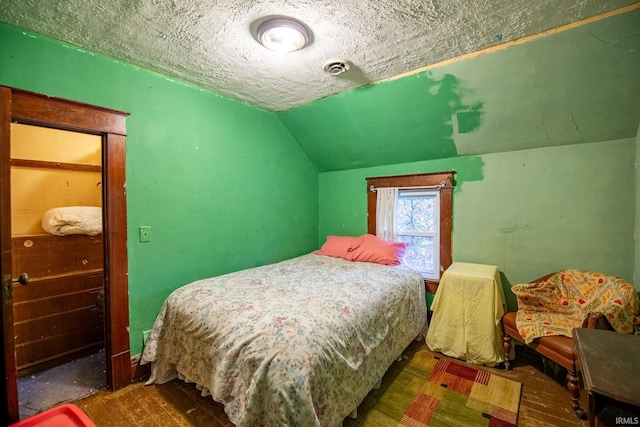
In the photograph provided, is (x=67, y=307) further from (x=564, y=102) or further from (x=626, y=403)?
(x=564, y=102)

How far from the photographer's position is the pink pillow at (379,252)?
284cm

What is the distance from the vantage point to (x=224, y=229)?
2600 millimetres

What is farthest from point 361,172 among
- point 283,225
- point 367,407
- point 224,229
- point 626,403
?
point 626,403

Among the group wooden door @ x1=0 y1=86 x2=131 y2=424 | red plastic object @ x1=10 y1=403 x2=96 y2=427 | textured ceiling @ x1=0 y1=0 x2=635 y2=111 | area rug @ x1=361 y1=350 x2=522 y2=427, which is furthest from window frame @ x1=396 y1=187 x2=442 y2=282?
red plastic object @ x1=10 y1=403 x2=96 y2=427

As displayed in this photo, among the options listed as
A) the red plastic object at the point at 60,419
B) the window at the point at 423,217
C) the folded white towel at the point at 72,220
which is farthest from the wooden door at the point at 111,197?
the window at the point at 423,217

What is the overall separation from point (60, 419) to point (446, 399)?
2.11 meters

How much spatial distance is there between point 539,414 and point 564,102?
218 centimetres

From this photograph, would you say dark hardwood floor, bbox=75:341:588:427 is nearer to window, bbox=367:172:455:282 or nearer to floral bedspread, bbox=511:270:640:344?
floral bedspread, bbox=511:270:640:344

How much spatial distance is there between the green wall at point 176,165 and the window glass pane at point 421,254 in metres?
1.53

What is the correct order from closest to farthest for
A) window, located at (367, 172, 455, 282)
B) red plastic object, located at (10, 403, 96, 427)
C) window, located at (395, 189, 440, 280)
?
red plastic object, located at (10, 403, 96, 427), window, located at (367, 172, 455, 282), window, located at (395, 189, 440, 280)

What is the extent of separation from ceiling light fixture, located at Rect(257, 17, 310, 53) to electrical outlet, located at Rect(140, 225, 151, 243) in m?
1.60

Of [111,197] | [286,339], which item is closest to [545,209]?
[286,339]

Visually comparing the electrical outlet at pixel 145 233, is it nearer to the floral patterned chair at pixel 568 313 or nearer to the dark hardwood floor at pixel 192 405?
the dark hardwood floor at pixel 192 405

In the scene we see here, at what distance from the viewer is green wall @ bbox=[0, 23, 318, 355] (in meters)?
1.73
